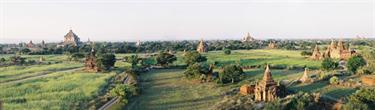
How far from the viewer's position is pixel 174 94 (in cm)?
3372

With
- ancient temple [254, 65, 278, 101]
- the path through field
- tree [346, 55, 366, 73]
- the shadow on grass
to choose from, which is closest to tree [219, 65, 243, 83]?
the path through field

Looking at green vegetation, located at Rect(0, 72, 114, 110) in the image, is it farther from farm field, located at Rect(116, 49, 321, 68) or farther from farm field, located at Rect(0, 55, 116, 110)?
farm field, located at Rect(116, 49, 321, 68)

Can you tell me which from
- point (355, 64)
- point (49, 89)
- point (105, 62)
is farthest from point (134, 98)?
point (355, 64)

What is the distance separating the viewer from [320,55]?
6309 centimetres

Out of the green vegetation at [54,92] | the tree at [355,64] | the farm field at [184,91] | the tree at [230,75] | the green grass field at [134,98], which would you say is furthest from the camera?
the tree at [355,64]

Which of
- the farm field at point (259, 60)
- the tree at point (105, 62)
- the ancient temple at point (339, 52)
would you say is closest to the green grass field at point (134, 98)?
the tree at point (105, 62)

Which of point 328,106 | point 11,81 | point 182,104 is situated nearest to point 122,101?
point 182,104

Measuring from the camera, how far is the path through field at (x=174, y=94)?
29188mm

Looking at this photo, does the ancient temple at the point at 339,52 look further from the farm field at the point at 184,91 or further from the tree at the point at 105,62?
the tree at the point at 105,62

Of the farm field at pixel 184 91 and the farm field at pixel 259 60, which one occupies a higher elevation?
the farm field at pixel 259 60

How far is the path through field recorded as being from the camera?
95.8 ft

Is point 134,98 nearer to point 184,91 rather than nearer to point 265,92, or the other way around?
point 184,91

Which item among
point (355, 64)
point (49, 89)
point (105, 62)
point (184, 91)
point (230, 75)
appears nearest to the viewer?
point (49, 89)

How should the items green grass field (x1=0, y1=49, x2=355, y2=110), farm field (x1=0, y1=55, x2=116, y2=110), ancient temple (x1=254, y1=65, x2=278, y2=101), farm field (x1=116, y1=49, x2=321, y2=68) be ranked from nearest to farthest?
farm field (x1=0, y1=55, x2=116, y2=110) → green grass field (x1=0, y1=49, x2=355, y2=110) → ancient temple (x1=254, y1=65, x2=278, y2=101) → farm field (x1=116, y1=49, x2=321, y2=68)
